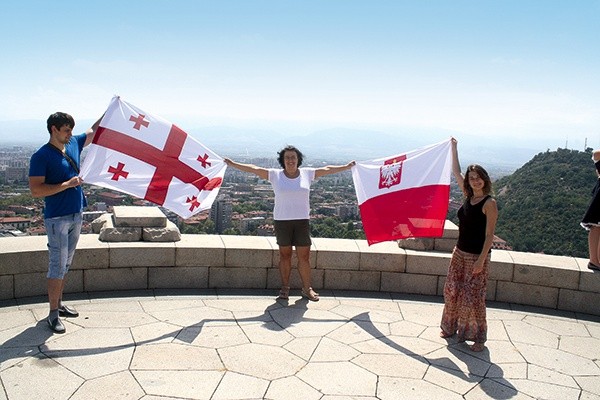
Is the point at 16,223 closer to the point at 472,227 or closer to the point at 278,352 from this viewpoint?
the point at 278,352

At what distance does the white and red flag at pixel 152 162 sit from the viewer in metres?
5.31

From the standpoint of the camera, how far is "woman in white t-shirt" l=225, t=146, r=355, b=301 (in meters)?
5.67

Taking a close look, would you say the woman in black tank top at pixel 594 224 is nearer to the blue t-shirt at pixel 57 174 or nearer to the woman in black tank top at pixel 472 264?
the woman in black tank top at pixel 472 264

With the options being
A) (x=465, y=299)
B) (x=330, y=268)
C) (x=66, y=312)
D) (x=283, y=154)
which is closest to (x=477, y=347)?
(x=465, y=299)

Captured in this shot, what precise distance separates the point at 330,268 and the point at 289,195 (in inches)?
49.6

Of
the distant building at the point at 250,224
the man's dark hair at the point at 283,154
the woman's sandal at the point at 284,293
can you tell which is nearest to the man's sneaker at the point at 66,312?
the woman's sandal at the point at 284,293

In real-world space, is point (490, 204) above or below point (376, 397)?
above

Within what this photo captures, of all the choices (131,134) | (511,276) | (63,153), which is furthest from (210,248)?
(511,276)

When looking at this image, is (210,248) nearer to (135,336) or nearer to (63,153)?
(135,336)

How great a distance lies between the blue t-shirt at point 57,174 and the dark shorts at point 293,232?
2064mm

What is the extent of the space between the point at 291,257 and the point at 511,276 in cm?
271

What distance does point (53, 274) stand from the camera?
4672 millimetres

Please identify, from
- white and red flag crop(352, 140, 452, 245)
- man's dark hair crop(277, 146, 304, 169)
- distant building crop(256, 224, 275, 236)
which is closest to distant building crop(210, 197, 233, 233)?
distant building crop(256, 224, 275, 236)

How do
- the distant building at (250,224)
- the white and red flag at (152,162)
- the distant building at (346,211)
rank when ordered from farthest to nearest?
1. the distant building at (346,211)
2. the distant building at (250,224)
3. the white and red flag at (152,162)
